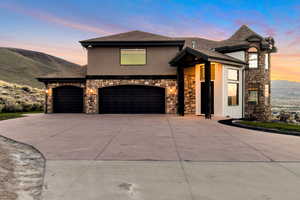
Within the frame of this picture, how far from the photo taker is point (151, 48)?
632 inches

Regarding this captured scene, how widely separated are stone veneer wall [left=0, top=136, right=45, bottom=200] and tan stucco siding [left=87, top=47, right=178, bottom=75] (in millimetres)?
11567

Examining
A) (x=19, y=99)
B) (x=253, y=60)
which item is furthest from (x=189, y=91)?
(x=19, y=99)

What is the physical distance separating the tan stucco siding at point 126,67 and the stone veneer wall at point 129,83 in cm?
72

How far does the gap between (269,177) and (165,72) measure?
1323cm

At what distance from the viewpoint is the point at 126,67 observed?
1620 cm

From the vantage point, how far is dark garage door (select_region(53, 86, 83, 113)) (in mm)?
16859

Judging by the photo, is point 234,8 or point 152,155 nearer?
point 152,155

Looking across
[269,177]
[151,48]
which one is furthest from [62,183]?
[151,48]

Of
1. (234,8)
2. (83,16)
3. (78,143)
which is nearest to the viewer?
(78,143)

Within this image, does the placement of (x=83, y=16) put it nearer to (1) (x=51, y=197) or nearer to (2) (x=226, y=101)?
(2) (x=226, y=101)

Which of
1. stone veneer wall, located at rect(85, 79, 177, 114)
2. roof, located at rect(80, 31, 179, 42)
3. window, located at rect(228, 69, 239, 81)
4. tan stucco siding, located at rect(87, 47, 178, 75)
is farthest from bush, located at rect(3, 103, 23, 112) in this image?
window, located at rect(228, 69, 239, 81)

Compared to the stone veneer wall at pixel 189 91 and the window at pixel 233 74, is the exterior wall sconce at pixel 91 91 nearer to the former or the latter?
the stone veneer wall at pixel 189 91

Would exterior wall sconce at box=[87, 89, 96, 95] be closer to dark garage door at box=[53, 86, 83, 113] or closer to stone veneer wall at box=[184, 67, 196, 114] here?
dark garage door at box=[53, 86, 83, 113]

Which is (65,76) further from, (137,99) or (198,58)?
(198,58)
